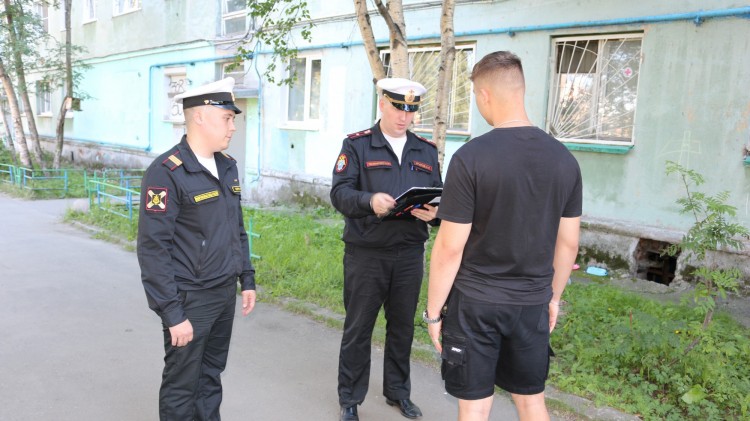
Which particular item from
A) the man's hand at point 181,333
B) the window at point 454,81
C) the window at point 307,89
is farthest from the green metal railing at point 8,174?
the man's hand at point 181,333

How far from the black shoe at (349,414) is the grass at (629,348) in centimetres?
118

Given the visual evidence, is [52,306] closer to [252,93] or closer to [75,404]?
[75,404]

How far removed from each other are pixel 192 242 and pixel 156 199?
29 cm

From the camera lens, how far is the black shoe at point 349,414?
3.91m

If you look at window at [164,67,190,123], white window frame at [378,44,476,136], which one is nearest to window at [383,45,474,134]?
white window frame at [378,44,476,136]

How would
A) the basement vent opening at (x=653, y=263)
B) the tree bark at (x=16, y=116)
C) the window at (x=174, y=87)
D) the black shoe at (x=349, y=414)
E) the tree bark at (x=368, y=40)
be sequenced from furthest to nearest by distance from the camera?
the window at (x=174, y=87) → the tree bark at (x=16, y=116) → the basement vent opening at (x=653, y=263) → the tree bark at (x=368, y=40) → the black shoe at (x=349, y=414)

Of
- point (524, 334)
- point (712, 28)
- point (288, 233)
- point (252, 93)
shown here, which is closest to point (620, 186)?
point (712, 28)

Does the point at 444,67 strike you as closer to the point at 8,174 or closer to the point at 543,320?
the point at 543,320

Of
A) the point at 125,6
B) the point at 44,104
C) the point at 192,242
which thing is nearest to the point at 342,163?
the point at 192,242

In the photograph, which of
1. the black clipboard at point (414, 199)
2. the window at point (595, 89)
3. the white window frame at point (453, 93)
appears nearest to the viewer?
the black clipboard at point (414, 199)

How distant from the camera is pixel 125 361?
4867mm

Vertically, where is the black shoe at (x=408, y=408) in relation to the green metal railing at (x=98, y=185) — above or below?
below

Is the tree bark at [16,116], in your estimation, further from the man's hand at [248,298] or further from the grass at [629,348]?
the man's hand at [248,298]

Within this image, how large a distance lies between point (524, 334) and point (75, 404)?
297 cm
